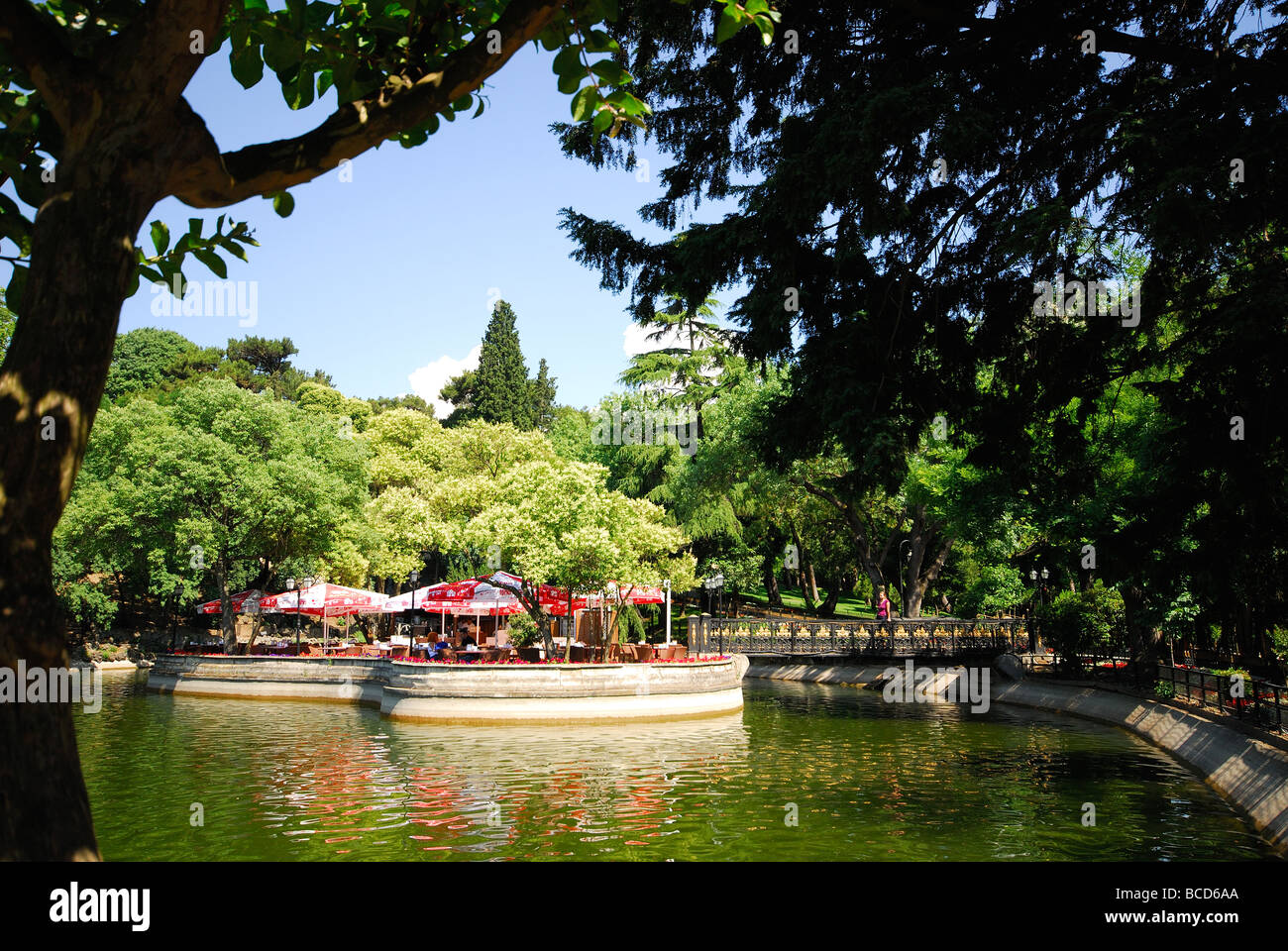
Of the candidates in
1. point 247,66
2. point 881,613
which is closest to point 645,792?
point 247,66

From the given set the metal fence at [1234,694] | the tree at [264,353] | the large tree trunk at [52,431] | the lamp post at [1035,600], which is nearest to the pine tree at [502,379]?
the tree at [264,353]

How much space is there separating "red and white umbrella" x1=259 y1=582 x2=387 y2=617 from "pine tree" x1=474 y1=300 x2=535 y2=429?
46.4 metres

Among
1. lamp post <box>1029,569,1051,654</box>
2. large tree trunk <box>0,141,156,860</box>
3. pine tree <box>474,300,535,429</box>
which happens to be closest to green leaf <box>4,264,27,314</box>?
large tree trunk <box>0,141,156,860</box>

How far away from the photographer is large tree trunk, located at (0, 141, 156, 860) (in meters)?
2.78

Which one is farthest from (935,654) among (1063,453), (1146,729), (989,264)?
(989,264)

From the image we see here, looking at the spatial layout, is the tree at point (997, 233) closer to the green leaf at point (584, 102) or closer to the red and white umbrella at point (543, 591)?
the green leaf at point (584, 102)

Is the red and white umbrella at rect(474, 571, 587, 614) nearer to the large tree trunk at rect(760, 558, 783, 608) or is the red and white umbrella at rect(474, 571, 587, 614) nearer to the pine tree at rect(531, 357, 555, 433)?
the large tree trunk at rect(760, 558, 783, 608)

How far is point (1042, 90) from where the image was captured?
12.0 metres

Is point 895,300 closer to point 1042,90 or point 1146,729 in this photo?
point 1042,90

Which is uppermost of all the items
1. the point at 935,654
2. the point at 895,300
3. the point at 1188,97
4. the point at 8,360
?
the point at 1188,97

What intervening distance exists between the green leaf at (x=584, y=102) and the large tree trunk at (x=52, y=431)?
220cm

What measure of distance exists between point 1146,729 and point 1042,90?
18.2m

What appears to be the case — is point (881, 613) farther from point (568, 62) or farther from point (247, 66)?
point (247, 66)

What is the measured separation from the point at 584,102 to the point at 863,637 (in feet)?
133
